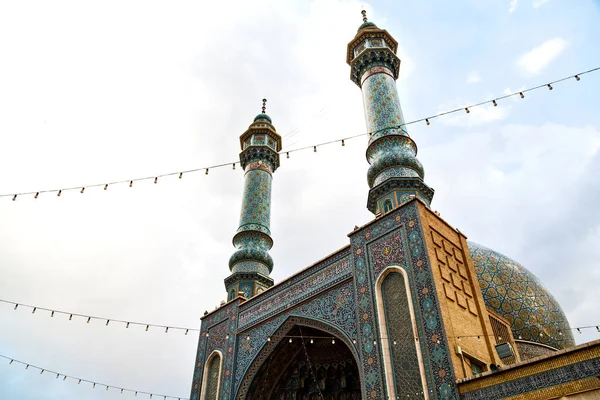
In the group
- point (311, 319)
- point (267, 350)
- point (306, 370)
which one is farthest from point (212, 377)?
point (311, 319)

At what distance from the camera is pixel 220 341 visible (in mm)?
8695

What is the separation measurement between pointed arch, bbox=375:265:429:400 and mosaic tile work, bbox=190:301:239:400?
3277 millimetres

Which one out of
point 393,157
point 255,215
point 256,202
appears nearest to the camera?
point 393,157

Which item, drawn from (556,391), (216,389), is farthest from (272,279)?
(556,391)

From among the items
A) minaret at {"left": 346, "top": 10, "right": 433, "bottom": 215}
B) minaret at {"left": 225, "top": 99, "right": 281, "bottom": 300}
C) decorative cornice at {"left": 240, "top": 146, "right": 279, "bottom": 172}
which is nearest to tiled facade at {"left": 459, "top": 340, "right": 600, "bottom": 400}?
minaret at {"left": 346, "top": 10, "right": 433, "bottom": 215}

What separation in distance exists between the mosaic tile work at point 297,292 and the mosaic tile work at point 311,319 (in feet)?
0.38

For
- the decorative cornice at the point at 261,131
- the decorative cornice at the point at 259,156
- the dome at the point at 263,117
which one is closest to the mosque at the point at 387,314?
the decorative cornice at the point at 259,156

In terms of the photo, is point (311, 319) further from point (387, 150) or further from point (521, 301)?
point (521, 301)

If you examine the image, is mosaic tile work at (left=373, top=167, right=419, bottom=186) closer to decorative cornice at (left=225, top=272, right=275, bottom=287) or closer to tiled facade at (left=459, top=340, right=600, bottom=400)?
decorative cornice at (left=225, top=272, right=275, bottom=287)

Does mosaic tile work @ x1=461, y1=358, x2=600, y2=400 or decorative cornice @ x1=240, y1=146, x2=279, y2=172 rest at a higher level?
decorative cornice @ x1=240, y1=146, x2=279, y2=172

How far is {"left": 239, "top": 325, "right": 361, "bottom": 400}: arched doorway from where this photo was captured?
24.5ft

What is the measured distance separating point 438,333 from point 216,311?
207 inches

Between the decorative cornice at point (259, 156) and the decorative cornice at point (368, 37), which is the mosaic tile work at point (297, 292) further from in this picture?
the decorative cornice at point (368, 37)

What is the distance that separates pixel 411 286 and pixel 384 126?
3744mm
